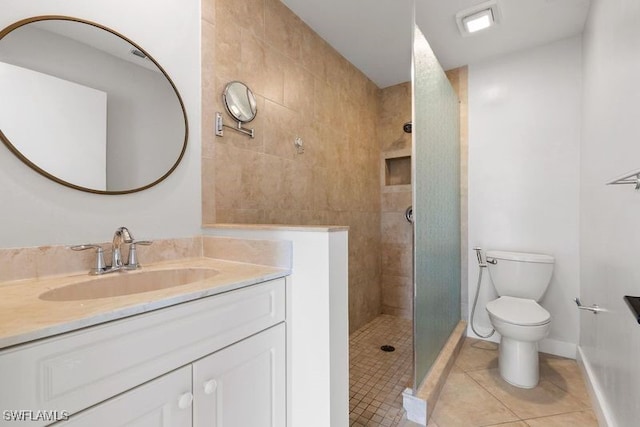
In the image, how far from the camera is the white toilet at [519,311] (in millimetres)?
1706

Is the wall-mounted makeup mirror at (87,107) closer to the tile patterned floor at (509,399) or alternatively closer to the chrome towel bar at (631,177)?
the chrome towel bar at (631,177)

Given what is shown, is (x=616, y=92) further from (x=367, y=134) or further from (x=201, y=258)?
(x=201, y=258)

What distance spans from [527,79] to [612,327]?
193cm

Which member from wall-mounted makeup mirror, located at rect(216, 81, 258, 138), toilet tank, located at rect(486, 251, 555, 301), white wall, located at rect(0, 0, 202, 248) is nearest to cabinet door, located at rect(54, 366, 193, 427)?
white wall, located at rect(0, 0, 202, 248)

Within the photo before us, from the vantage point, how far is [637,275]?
100 cm

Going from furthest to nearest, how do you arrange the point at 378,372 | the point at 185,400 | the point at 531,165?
the point at 531,165, the point at 378,372, the point at 185,400

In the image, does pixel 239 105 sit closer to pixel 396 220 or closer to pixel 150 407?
pixel 150 407

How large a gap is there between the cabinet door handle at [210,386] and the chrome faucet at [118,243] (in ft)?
1.90

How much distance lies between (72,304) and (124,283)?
1.25ft

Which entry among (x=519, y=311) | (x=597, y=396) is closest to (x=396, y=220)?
(x=519, y=311)

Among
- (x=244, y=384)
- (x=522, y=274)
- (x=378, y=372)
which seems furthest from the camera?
(x=522, y=274)

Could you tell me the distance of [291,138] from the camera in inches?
77.9

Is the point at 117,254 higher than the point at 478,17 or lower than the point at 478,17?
lower

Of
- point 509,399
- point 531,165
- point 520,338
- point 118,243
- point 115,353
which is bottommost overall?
point 509,399
